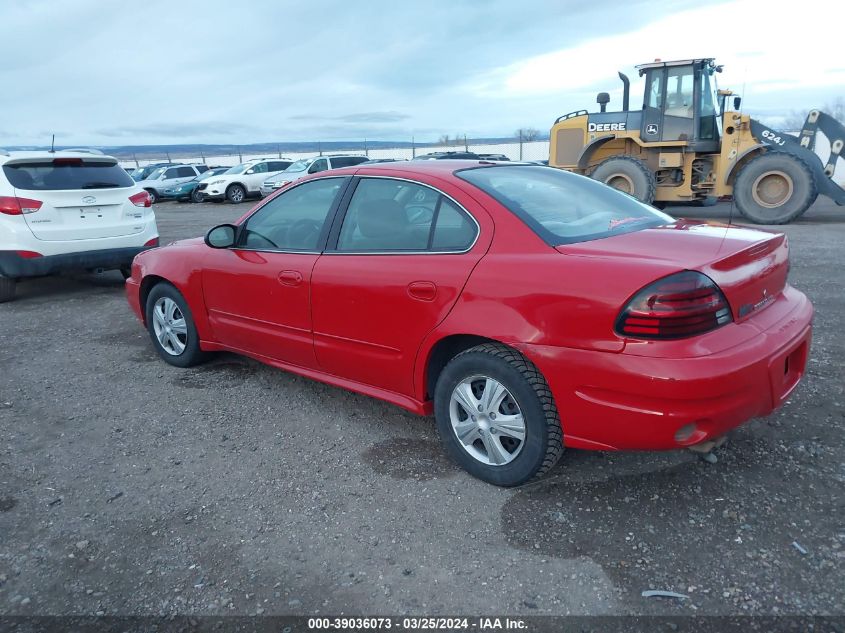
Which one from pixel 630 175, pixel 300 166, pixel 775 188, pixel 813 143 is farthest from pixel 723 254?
pixel 300 166

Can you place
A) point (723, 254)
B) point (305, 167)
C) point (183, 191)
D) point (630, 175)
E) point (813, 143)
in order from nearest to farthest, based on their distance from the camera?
1. point (723, 254)
2. point (813, 143)
3. point (630, 175)
4. point (305, 167)
5. point (183, 191)

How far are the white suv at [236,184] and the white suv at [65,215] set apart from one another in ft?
52.5

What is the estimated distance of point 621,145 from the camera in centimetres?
1361

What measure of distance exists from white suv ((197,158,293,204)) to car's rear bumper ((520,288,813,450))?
22.2 meters

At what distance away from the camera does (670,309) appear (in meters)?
2.44

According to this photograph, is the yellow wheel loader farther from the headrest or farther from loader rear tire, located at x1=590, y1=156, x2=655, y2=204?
the headrest

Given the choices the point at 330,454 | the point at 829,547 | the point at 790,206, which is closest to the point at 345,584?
the point at 330,454

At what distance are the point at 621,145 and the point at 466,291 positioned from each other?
12.0m

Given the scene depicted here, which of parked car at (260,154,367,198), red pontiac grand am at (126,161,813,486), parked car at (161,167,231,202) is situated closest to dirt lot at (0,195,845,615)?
red pontiac grand am at (126,161,813,486)

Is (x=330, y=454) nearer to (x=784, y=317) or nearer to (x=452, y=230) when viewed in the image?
(x=452, y=230)

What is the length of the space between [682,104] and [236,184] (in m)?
16.2

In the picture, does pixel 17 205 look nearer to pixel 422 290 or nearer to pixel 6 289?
pixel 6 289

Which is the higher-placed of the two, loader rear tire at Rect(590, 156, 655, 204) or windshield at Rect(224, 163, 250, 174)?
windshield at Rect(224, 163, 250, 174)

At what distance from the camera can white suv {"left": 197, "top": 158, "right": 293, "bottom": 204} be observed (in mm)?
23109
